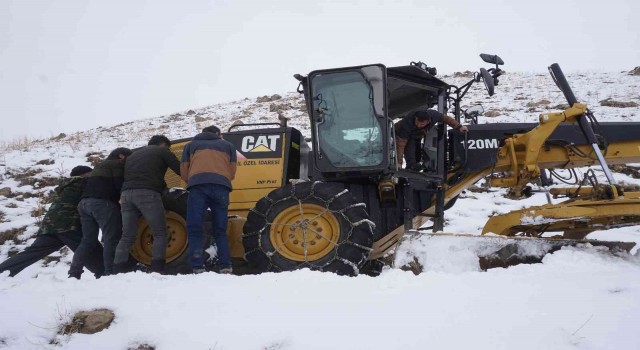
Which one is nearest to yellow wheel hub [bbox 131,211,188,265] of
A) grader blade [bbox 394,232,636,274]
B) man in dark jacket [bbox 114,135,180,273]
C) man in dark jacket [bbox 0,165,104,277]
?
man in dark jacket [bbox 114,135,180,273]

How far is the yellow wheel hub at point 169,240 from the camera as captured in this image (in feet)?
19.9

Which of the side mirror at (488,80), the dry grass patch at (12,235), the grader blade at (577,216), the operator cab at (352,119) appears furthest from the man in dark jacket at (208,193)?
the dry grass patch at (12,235)

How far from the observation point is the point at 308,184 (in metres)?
5.33

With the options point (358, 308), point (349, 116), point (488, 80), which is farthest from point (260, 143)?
point (358, 308)

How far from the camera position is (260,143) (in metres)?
6.30

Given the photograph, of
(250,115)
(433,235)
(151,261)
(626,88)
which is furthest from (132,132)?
(626,88)

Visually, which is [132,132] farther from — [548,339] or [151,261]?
[548,339]

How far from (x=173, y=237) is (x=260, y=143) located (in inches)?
61.1

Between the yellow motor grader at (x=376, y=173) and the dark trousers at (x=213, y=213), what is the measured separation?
24cm

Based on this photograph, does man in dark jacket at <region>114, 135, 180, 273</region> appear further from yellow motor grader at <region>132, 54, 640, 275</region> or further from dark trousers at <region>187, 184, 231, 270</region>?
dark trousers at <region>187, 184, 231, 270</region>

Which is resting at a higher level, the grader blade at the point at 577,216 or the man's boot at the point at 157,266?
the grader blade at the point at 577,216

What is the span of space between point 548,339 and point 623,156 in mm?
3975

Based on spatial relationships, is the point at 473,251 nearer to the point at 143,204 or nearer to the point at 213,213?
the point at 213,213

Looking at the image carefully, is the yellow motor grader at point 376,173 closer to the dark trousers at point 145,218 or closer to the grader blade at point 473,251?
the grader blade at point 473,251
